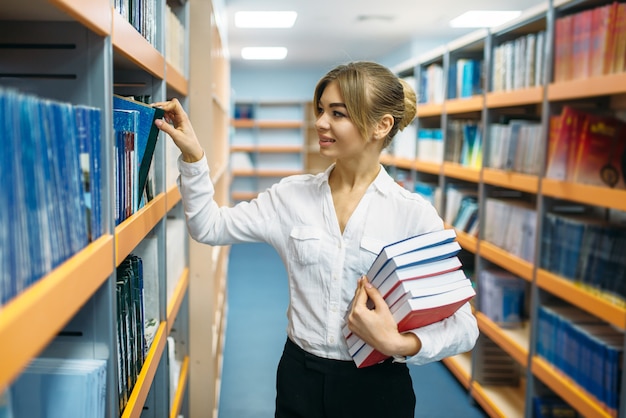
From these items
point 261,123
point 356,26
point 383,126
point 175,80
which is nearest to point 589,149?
point 383,126

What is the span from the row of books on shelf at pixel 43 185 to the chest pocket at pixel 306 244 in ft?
2.07

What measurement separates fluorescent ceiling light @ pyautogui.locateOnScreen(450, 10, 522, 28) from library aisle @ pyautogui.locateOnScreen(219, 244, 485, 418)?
11.3 feet

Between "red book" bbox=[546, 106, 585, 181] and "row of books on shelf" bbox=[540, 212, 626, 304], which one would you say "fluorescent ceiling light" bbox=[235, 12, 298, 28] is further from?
"row of books on shelf" bbox=[540, 212, 626, 304]

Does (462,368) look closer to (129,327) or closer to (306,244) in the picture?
(306,244)

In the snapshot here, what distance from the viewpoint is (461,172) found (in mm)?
3492

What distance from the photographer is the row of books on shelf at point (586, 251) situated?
83.2 inches

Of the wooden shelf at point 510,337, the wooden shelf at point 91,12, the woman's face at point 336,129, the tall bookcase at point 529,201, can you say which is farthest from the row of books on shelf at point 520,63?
the wooden shelf at point 91,12

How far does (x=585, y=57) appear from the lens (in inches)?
87.4

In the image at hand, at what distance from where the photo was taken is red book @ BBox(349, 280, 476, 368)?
1166 mm

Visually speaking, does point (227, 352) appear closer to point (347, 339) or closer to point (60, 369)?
point (347, 339)

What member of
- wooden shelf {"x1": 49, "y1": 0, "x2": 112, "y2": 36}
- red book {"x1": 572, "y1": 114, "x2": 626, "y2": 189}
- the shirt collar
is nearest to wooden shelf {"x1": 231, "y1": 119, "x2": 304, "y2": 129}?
red book {"x1": 572, "y1": 114, "x2": 626, "y2": 189}

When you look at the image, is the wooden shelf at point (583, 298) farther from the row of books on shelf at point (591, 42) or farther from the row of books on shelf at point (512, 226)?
the row of books on shelf at point (591, 42)

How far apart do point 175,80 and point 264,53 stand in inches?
291

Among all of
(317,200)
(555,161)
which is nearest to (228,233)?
(317,200)
